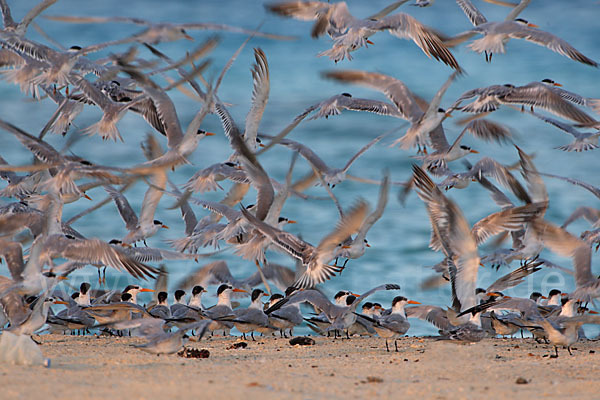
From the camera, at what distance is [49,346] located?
7371mm

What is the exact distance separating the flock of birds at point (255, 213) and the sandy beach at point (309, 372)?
236 millimetres

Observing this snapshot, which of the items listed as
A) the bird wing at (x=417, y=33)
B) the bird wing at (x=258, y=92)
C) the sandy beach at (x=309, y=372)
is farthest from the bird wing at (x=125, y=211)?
the bird wing at (x=417, y=33)

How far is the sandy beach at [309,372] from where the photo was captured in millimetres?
4969

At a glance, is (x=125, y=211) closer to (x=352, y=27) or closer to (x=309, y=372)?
(x=352, y=27)

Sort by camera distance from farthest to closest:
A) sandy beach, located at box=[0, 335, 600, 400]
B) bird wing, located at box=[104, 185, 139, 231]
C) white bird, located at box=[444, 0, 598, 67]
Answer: bird wing, located at box=[104, 185, 139, 231] → white bird, located at box=[444, 0, 598, 67] → sandy beach, located at box=[0, 335, 600, 400]

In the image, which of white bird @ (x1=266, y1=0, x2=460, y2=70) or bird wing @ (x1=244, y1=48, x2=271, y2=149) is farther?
white bird @ (x1=266, y1=0, x2=460, y2=70)

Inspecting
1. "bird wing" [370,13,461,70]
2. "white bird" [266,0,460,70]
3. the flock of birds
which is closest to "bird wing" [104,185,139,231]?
the flock of birds

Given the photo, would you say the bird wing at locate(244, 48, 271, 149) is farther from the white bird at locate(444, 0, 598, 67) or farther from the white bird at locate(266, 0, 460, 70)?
the white bird at locate(444, 0, 598, 67)

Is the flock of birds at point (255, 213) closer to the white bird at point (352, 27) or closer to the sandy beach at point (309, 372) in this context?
the white bird at point (352, 27)

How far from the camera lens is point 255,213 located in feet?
31.8

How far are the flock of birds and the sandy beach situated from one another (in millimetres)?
236

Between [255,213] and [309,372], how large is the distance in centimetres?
376

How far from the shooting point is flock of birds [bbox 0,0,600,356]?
726 cm

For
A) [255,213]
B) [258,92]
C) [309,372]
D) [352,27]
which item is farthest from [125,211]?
[309,372]
